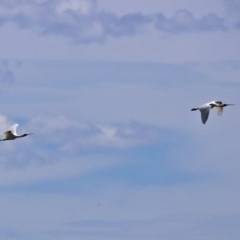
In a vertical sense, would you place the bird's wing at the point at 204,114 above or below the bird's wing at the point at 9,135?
below

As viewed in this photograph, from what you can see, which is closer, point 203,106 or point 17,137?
point 203,106

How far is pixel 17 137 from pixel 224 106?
2419 centimetres

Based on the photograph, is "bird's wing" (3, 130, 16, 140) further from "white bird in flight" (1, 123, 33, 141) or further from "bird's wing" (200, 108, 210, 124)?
"bird's wing" (200, 108, 210, 124)

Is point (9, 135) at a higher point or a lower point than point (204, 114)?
higher

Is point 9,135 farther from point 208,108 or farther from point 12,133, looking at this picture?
point 208,108

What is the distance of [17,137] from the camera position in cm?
12775

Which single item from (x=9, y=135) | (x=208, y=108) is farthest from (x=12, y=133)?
(x=208, y=108)

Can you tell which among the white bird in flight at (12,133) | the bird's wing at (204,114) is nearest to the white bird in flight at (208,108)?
the bird's wing at (204,114)

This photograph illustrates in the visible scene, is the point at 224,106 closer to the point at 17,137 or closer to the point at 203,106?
the point at 203,106

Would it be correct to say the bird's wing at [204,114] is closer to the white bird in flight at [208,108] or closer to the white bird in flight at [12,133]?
the white bird in flight at [208,108]

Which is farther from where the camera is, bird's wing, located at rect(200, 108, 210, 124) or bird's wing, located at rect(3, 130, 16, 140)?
bird's wing, located at rect(3, 130, 16, 140)

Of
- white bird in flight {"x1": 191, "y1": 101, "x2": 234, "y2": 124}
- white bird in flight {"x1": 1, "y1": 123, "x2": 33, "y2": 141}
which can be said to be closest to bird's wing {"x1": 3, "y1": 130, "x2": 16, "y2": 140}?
white bird in flight {"x1": 1, "y1": 123, "x2": 33, "y2": 141}

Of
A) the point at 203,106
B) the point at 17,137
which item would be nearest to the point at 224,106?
the point at 203,106

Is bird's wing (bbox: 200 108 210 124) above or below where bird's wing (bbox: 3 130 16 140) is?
below
